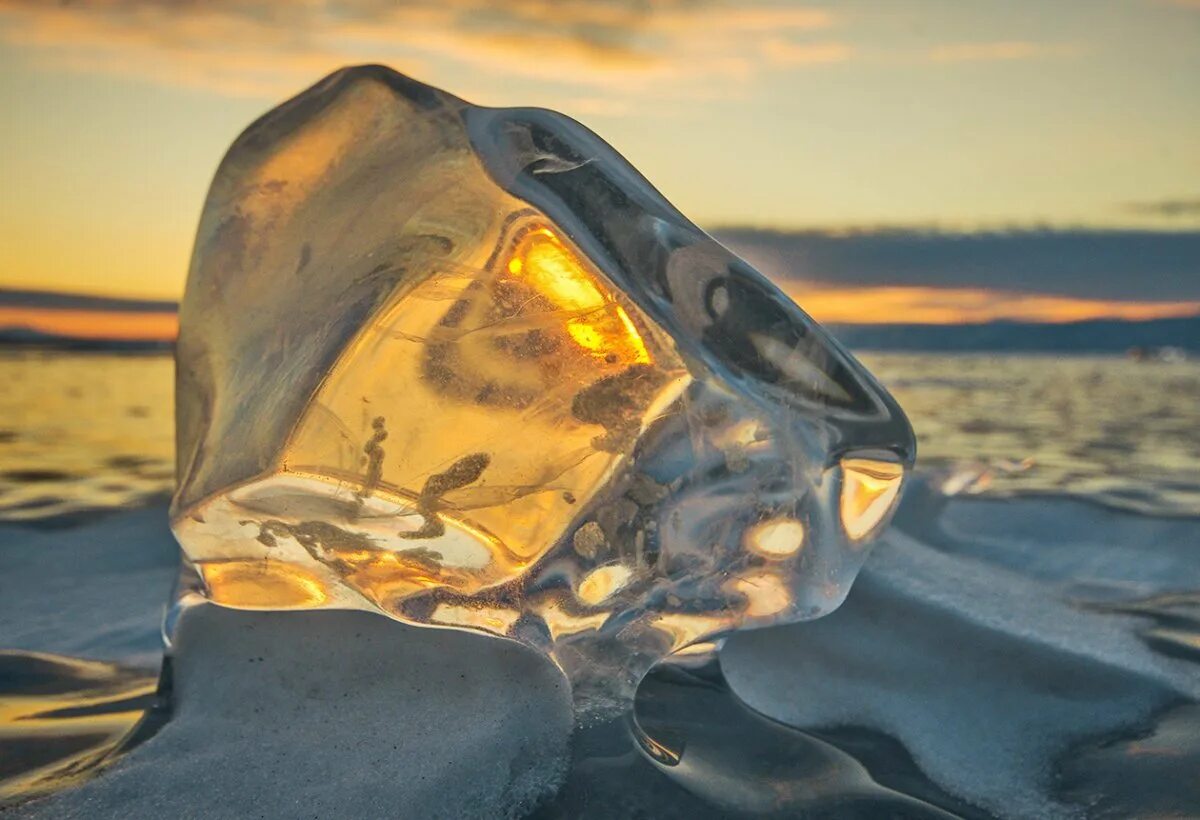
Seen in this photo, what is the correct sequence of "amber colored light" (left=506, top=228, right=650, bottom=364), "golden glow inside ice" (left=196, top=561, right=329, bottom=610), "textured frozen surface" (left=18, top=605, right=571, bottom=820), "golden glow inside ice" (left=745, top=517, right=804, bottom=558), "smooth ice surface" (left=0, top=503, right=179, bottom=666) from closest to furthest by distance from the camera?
1. "textured frozen surface" (left=18, top=605, right=571, bottom=820)
2. "amber colored light" (left=506, top=228, right=650, bottom=364)
3. "golden glow inside ice" (left=745, top=517, right=804, bottom=558)
4. "golden glow inside ice" (left=196, top=561, right=329, bottom=610)
5. "smooth ice surface" (left=0, top=503, right=179, bottom=666)

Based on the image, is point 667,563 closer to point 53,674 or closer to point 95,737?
point 95,737

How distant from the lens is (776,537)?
163 centimetres

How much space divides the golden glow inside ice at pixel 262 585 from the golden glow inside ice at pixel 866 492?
88 cm

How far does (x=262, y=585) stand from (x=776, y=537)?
87 centimetres

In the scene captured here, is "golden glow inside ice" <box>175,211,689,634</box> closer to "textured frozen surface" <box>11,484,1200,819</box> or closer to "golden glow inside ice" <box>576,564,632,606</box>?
"golden glow inside ice" <box>576,564,632,606</box>

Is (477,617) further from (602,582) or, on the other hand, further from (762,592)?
(762,592)

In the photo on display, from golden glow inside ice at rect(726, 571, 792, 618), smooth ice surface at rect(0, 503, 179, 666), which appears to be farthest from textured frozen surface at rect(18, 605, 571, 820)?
smooth ice surface at rect(0, 503, 179, 666)

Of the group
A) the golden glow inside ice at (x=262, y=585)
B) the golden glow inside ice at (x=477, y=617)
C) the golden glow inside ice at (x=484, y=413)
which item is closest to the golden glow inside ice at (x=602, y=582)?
the golden glow inside ice at (x=484, y=413)

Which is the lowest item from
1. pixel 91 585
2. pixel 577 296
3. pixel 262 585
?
pixel 91 585

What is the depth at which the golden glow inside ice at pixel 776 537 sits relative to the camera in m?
1.63

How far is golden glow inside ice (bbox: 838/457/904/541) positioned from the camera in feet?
5.36

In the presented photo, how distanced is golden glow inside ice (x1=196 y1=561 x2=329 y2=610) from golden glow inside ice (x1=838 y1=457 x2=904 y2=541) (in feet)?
2.90

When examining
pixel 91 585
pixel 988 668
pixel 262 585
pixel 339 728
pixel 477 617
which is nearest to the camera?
pixel 339 728

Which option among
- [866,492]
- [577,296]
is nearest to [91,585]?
[577,296]
